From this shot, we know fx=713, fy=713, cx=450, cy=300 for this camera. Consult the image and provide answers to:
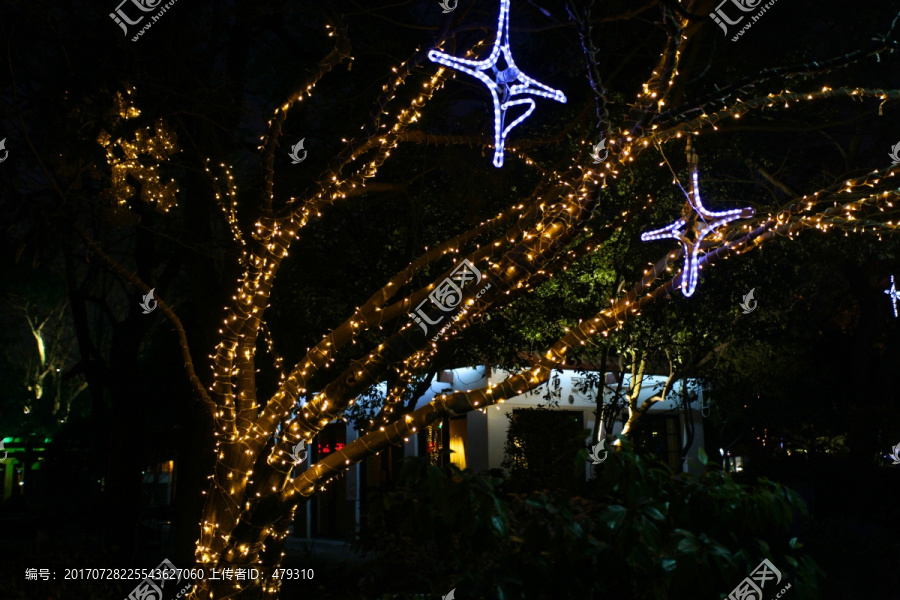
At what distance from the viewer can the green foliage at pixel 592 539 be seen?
2.14m

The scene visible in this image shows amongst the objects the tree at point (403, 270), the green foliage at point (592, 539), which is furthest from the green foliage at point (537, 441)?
the green foliage at point (592, 539)

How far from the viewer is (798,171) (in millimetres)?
10844

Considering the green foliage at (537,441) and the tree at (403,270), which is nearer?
the tree at (403,270)

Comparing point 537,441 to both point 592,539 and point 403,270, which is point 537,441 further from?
point 592,539

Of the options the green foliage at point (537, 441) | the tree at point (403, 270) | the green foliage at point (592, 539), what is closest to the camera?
the green foliage at point (592, 539)

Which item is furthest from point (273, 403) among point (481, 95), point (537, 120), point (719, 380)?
point (719, 380)

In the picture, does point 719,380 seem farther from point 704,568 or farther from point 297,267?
point 704,568

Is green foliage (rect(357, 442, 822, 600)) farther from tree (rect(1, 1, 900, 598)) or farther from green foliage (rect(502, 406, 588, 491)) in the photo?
green foliage (rect(502, 406, 588, 491))

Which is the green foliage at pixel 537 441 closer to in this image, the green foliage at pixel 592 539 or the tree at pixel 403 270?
the tree at pixel 403 270

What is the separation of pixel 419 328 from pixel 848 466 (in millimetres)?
7938

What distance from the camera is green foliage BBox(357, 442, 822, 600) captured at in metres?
2.14

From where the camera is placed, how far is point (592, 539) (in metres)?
2.21

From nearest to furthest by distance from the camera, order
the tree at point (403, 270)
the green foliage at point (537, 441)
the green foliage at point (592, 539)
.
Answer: the green foliage at point (592, 539), the tree at point (403, 270), the green foliage at point (537, 441)

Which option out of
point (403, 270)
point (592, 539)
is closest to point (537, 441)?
point (403, 270)
